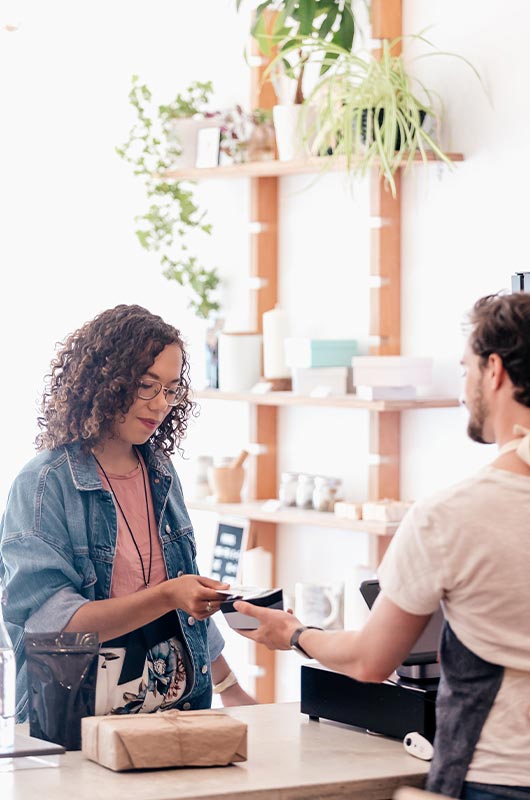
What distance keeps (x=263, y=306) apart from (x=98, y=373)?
6.71 feet

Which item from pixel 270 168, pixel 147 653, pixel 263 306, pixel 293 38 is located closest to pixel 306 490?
pixel 263 306

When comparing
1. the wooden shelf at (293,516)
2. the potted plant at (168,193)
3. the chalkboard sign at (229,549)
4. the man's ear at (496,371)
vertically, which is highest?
the potted plant at (168,193)

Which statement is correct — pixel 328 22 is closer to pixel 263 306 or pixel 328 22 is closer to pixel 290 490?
pixel 263 306

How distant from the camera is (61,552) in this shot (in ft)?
7.87

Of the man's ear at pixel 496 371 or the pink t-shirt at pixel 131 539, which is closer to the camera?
the man's ear at pixel 496 371

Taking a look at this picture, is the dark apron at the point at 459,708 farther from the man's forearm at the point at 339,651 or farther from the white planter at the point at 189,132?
the white planter at the point at 189,132

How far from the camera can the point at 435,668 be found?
2291mm

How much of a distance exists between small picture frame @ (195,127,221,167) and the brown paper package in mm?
2736

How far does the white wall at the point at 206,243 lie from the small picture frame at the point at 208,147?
8.9 inches

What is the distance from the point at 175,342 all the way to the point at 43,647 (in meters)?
0.74

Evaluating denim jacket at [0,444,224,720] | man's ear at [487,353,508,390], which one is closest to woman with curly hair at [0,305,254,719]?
denim jacket at [0,444,224,720]

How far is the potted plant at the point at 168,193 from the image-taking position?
459cm

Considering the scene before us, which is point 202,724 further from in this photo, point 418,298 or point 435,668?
point 418,298

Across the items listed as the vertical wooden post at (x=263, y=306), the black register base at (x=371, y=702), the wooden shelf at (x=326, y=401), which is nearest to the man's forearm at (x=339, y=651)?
the black register base at (x=371, y=702)
